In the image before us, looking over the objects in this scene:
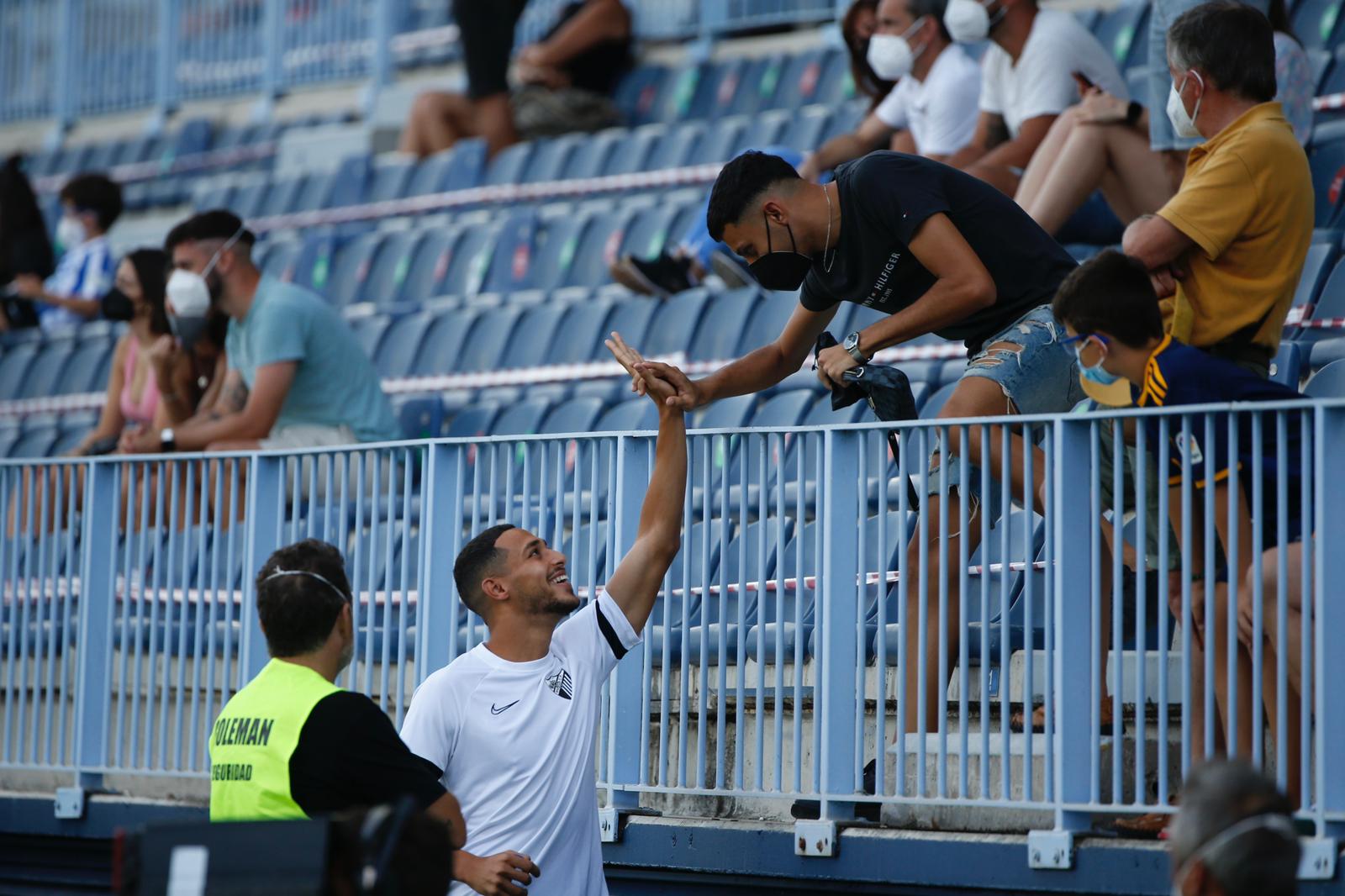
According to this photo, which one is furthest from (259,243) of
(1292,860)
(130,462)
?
(1292,860)

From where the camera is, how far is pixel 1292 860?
8.18 feet

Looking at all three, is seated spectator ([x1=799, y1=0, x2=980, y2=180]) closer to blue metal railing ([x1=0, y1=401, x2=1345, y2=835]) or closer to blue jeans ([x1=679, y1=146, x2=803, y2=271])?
blue jeans ([x1=679, y1=146, x2=803, y2=271])

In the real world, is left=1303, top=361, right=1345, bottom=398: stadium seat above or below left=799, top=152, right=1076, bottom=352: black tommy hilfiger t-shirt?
below

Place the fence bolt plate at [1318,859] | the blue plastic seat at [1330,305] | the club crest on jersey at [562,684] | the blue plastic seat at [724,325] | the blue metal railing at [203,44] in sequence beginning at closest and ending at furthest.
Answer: the fence bolt plate at [1318,859] < the club crest on jersey at [562,684] < the blue plastic seat at [1330,305] < the blue plastic seat at [724,325] < the blue metal railing at [203,44]

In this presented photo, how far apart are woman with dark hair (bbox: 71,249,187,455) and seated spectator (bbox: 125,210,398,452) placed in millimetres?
509

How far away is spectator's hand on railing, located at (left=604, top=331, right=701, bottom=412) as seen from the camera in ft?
14.3

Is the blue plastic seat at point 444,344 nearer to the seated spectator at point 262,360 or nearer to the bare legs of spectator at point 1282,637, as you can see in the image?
the seated spectator at point 262,360

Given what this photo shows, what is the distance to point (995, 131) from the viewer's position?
6.96 m

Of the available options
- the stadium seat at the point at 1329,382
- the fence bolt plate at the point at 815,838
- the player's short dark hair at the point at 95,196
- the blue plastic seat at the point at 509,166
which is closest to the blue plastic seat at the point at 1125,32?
the blue plastic seat at the point at 509,166

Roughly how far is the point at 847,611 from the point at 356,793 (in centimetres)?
122

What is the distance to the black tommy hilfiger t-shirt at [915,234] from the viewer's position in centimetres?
436

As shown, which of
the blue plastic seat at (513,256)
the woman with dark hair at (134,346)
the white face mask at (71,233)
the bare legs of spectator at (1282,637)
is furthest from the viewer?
the white face mask at (71,233)

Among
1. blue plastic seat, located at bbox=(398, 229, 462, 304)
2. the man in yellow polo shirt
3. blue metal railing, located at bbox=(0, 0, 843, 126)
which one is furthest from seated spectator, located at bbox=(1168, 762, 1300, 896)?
blue metal railing, located at bbox=(0, 0, 843, 126)

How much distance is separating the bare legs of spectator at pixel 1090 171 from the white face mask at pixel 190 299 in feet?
8.76
